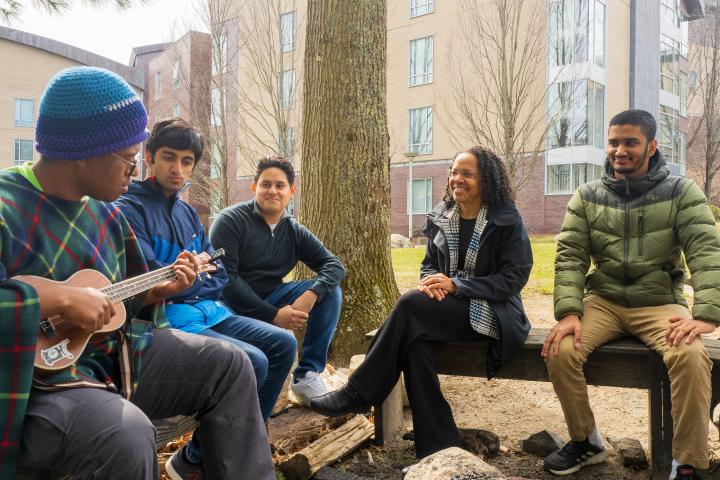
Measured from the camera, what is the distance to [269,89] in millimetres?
21172

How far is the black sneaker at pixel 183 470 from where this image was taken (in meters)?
2.57

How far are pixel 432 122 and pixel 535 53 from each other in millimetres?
5789

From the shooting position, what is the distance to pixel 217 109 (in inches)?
947

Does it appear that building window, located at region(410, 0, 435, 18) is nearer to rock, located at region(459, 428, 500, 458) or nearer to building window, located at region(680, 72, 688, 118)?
building window, located at region(680, 72, 688, 118)

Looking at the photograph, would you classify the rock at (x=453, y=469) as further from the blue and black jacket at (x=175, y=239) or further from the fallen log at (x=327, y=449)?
the blue and black jacket at (x=175, y=239)

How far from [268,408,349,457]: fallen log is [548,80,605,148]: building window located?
1921 centimetres

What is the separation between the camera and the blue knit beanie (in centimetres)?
199

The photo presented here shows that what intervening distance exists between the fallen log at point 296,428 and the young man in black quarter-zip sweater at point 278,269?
0.12m

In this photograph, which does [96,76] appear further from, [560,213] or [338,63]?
[560,213]

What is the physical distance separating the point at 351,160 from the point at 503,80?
1594 centimetres

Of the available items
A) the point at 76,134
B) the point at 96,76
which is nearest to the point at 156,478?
the point at 76,134

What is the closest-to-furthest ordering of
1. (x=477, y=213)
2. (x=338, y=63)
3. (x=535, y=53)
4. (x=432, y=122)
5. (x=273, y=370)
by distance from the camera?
(x=273, y=370), (x=477, y=213), (x=338, y=63), (x=535, y=53), (x=432, y=122)

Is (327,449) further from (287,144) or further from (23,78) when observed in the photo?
(23,78)

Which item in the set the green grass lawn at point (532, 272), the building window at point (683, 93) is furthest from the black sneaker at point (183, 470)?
the building window at point (683, 93)
